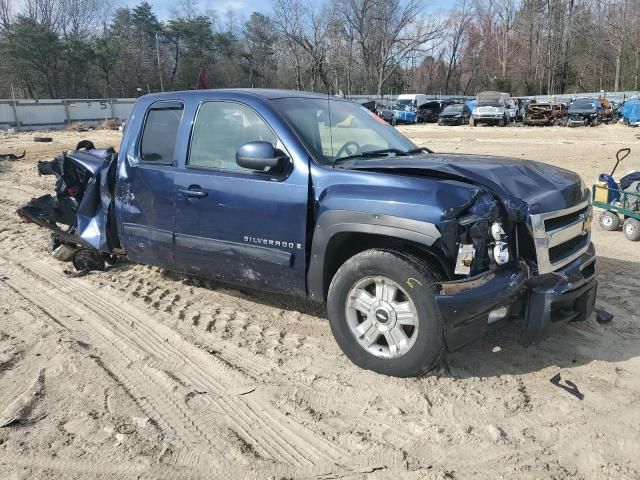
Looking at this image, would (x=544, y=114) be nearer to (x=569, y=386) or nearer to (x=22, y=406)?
(x=569, y=386)

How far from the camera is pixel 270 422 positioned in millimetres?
A: 3160

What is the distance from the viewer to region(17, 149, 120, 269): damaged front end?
5.43 meters

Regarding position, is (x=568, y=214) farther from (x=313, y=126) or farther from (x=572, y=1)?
(x=572, y=1)

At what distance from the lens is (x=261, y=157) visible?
377cm

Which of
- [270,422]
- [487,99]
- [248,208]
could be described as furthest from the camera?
[487,99]

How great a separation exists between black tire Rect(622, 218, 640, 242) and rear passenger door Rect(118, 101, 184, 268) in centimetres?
565

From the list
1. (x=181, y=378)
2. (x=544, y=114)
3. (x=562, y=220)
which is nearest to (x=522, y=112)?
(x=544, y=114)

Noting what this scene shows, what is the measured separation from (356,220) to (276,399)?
124 cm

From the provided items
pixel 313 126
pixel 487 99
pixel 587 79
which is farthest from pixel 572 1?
pixel 313 126

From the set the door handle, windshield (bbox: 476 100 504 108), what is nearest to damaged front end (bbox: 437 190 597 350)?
the door handle

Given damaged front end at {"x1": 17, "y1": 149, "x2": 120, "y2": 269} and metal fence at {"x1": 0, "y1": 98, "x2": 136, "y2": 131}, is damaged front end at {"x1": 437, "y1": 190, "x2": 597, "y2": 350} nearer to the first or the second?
damaged front end at {"x1": 17, "y1": 149, "x2": 120, "y2": 269}

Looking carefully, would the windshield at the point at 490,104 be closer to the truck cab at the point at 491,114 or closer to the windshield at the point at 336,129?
the truck cab at the point at 491,114

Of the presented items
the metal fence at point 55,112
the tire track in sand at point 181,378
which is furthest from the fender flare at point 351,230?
the metal fence at point 55,112

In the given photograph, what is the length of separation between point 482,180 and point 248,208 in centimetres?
169
